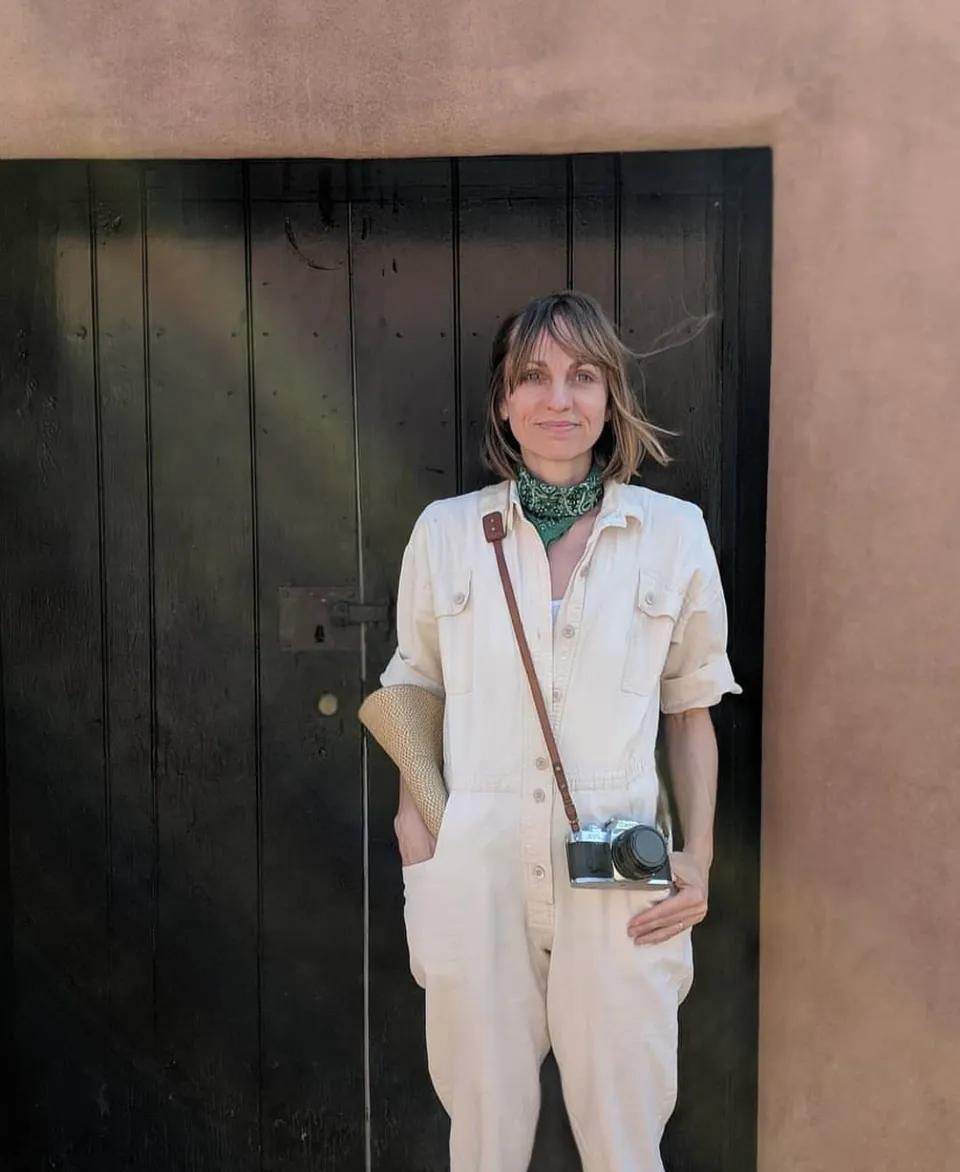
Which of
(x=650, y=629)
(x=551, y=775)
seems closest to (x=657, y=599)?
(x=650, y=629)

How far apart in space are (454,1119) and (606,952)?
36cm

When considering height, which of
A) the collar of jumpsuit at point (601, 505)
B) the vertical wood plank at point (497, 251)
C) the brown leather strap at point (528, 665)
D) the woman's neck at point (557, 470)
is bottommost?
the brown leather strap at point (528, 665)

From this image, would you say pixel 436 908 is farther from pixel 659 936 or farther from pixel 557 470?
pixel 557 470

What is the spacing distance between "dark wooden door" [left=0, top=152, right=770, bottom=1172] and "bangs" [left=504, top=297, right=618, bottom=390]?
39 cm

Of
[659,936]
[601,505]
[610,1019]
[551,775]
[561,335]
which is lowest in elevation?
[610,1019]

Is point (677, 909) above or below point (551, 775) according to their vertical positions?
below

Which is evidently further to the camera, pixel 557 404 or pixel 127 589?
pixel 127 589

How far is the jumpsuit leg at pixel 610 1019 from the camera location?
1513 millimetres

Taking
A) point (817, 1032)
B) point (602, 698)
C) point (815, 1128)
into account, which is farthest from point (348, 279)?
point (815, 1128)

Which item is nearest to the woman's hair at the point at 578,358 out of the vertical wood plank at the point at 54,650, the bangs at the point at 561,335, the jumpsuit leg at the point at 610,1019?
the bangs at the point at 561,335

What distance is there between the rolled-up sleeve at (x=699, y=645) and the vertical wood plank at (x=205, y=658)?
2.76ft

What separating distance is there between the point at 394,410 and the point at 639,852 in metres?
0.97

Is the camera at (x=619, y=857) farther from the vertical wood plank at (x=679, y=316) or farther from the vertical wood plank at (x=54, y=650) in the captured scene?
the vertical wood plank at (x=54, y=650)

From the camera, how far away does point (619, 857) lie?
4.78 feet
